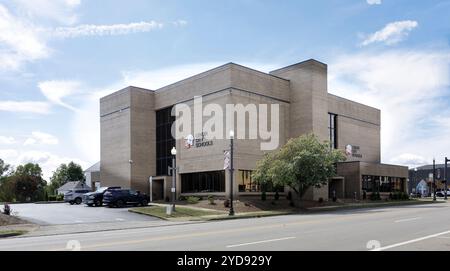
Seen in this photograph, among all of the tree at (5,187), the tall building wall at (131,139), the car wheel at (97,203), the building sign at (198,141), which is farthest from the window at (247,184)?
the tree at (5,187)

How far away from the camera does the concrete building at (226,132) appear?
151 ft

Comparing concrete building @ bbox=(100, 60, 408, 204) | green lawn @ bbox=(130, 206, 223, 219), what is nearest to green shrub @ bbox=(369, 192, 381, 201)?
concrete building @ bbox=(100, 60, 408, 204)

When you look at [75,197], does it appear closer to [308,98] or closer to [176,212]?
[176,212]

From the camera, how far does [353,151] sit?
62.6 m

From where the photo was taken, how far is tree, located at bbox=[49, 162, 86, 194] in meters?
129

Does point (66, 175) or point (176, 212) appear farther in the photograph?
point (66, 175)

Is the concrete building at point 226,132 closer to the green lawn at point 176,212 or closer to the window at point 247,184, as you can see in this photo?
the window at point 247,184

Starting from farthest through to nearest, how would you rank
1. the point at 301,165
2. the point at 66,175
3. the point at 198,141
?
the point at 66,175 < the point at 198,141 < the point at 301,165

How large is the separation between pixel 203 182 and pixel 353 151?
2406 centimetres

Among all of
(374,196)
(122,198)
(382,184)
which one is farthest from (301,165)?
(382,184)

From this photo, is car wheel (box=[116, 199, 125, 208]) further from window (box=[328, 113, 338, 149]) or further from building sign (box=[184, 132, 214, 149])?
window (box=[328, 113, 338, 149])

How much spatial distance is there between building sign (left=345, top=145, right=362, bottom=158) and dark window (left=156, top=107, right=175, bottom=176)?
74.1ft

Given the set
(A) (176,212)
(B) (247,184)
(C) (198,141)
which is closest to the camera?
(A) (176,212)
